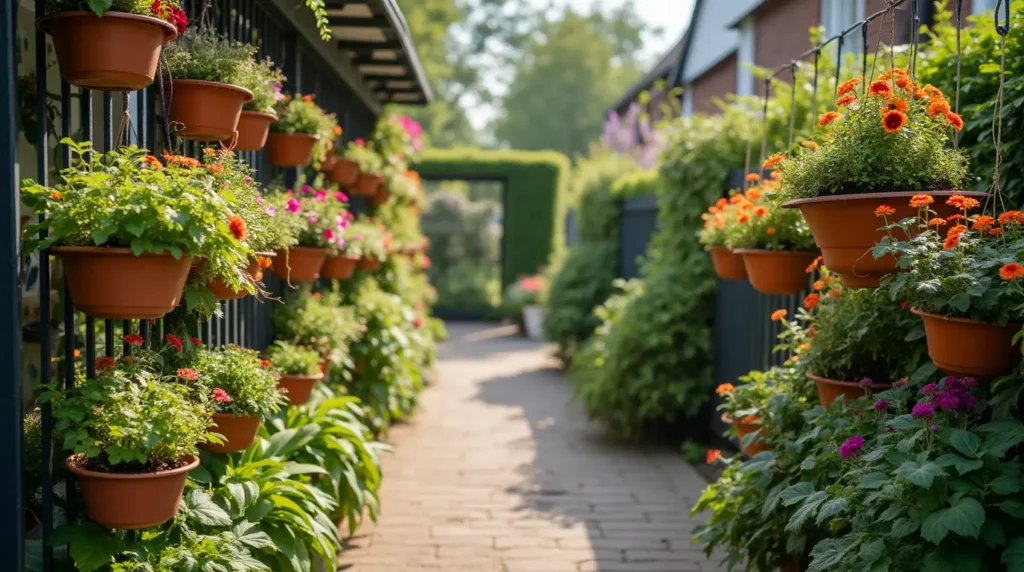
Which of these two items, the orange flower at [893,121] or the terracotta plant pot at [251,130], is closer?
the orange flower at [893,121]

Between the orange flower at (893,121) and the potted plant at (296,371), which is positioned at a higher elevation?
the orange flower at (893,121)

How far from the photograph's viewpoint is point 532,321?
46.4ft

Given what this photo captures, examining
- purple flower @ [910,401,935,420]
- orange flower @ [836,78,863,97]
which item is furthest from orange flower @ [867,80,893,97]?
purple flower @ [910,401,935,420]

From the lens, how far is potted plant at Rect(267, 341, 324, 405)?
4.32 m

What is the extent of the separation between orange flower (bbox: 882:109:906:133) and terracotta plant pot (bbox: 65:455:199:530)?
2.30 metres

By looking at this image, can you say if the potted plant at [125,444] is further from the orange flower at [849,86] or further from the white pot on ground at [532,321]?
the white pot on ground at [532,321]

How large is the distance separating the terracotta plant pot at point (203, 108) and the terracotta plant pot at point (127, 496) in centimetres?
122

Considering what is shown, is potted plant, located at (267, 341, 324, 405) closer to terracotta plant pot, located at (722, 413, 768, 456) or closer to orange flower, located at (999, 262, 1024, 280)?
terracotta plant pot, located at (722, 413, 768, 456)


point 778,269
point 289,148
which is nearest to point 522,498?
point 778,269

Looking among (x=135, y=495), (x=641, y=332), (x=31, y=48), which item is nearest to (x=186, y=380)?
(x=135, y=495)

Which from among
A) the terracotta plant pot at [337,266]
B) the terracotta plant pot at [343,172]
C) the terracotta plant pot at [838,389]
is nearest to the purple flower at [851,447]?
the terracotta plant pot at [838,389]

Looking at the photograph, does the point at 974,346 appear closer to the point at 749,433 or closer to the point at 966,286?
the point at 966,286

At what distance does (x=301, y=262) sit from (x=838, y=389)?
270 cm

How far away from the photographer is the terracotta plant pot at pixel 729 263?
4523mm
